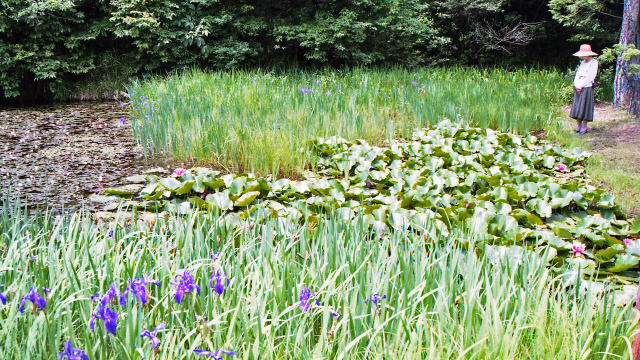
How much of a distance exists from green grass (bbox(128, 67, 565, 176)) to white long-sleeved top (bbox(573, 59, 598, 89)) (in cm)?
46

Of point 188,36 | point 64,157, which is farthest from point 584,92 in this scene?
point 188,36

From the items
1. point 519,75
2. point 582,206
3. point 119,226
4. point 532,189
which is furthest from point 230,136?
point 519,75

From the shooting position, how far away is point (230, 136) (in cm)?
388

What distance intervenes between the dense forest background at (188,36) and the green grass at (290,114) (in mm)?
2801

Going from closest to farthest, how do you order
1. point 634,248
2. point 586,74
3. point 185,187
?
point 634,248 < point 185,187 < point 586,74

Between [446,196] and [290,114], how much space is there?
6.78 feet

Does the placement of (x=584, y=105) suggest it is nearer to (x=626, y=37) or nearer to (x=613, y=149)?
(x=613, y=149)

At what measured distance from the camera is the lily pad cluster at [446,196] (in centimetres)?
230

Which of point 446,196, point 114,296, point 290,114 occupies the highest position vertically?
point 290,114

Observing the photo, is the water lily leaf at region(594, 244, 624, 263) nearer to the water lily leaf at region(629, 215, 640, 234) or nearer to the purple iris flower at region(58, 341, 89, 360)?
the water lily leaf at region(629, 215, 640, 234)

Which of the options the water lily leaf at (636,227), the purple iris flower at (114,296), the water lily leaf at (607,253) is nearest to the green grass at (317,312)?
the purple iris flower at (114,296)

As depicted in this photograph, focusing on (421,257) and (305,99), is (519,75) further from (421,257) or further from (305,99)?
(421,257)

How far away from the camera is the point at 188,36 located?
886 cm

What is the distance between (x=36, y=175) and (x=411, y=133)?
3452 millimetres
